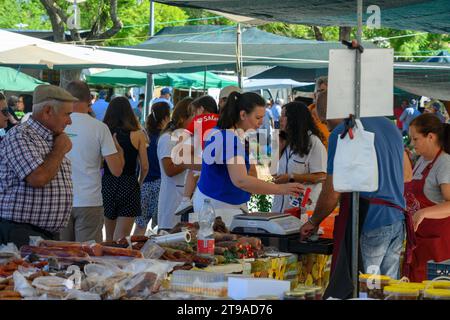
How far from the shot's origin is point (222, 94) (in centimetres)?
955

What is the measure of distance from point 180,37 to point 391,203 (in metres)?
13.4

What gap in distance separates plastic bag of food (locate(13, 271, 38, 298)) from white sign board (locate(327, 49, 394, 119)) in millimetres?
1817

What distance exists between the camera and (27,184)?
5.57 metres

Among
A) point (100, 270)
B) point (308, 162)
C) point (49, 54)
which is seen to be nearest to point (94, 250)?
point (100, 270)

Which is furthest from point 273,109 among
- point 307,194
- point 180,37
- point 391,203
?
point 391,203

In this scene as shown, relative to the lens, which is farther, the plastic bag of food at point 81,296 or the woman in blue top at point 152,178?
the woman in blue top at point 152,178

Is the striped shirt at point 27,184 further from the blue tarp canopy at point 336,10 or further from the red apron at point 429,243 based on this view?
the red apron at point 429,243

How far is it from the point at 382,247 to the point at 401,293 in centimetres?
183

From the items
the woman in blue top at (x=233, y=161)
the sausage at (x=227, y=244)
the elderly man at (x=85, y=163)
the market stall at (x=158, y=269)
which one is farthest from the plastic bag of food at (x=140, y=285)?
the elderly man at (x=85, y=163)

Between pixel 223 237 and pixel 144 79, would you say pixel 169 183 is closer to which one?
pixel 223 237

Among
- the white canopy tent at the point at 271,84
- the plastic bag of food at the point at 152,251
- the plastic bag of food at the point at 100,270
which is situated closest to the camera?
the plastic bag of food at the point at 100,270

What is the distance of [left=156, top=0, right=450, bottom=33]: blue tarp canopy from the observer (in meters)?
7.31

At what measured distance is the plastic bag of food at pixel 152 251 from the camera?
16.1 feet

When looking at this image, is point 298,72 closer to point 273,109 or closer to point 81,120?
point 81,120
